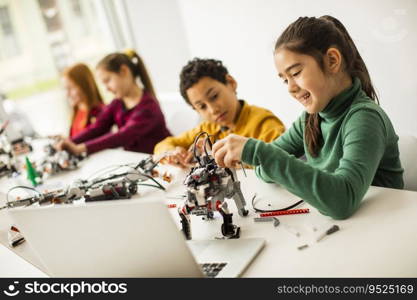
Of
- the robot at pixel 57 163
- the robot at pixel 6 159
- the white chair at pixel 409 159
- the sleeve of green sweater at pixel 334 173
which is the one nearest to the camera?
the sleeve of green sweater at pixel 334 173

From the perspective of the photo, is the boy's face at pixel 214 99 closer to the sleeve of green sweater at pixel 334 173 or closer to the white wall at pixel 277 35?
the sleeve of green sweater at pixel 334 173

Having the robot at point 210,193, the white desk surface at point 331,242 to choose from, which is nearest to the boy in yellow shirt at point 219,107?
the white desk surface at point 331,242

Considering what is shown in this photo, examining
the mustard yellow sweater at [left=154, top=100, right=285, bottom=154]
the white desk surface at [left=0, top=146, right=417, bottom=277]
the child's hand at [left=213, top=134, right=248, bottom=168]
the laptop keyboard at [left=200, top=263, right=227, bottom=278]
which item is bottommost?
the white desk surface at [left=0, top=146, right=417, bottom=277]

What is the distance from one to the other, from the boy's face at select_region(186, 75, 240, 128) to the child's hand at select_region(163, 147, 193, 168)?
0.21m

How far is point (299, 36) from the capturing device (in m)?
1.25

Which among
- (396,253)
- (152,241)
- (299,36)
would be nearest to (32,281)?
(152,241)

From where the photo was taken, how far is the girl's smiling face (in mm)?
1242

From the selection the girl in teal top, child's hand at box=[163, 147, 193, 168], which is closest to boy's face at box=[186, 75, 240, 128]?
child's hand at box=[163, 147, 193, 168]

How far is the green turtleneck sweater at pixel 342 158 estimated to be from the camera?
41.2 inches

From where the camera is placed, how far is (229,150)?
114 cm

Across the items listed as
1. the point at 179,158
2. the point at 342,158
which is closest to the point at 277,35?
the point at 179,158

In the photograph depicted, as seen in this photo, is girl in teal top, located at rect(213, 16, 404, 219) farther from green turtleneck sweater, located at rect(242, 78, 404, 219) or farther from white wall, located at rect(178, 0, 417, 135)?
white wall, located at rect(178, 0, 417, 135)

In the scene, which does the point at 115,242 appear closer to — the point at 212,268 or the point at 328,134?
the point at 212,268

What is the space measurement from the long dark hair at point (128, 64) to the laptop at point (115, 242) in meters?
1.77
